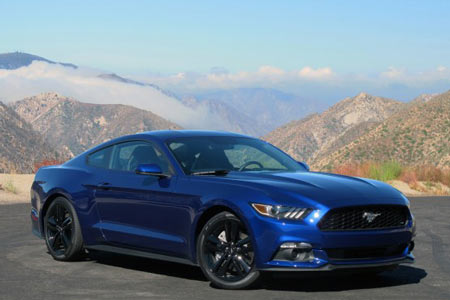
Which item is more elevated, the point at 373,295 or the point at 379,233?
the point at 379,233

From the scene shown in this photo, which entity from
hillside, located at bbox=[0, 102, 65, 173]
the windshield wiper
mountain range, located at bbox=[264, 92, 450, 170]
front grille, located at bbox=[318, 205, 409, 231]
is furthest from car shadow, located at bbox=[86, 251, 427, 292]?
hillside, located at bbox=[0, 102, 65, 173]

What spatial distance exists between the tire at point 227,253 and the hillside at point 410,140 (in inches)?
3001

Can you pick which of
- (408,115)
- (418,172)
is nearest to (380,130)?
(408,115)

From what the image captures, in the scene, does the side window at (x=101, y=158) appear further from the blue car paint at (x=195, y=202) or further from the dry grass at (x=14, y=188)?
the dry grass at (x=14, y=188)

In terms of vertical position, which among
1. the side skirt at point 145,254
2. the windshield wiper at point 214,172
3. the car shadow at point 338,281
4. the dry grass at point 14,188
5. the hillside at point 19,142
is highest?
the windshield wiper at point 214,172

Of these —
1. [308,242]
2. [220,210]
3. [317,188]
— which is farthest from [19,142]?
[308,242]

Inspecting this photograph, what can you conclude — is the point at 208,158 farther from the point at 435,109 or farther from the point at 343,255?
the point at 435,109

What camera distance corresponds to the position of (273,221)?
7730 mm

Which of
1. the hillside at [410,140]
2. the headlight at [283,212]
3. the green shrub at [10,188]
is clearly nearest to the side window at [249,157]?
the headlight at [283,212]

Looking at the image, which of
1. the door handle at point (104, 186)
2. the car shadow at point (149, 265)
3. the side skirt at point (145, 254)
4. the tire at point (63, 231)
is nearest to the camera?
the side skirt at point (145, 254)

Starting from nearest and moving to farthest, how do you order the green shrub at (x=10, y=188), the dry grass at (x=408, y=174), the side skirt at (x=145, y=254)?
the side skirt at (x=145, y=254) < the green shrub at (x=10, y=188) < the dry grass at (x=408, y=174)

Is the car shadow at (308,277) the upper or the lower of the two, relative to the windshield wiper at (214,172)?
lower

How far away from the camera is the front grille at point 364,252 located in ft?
25.5

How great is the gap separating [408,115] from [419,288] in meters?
101
